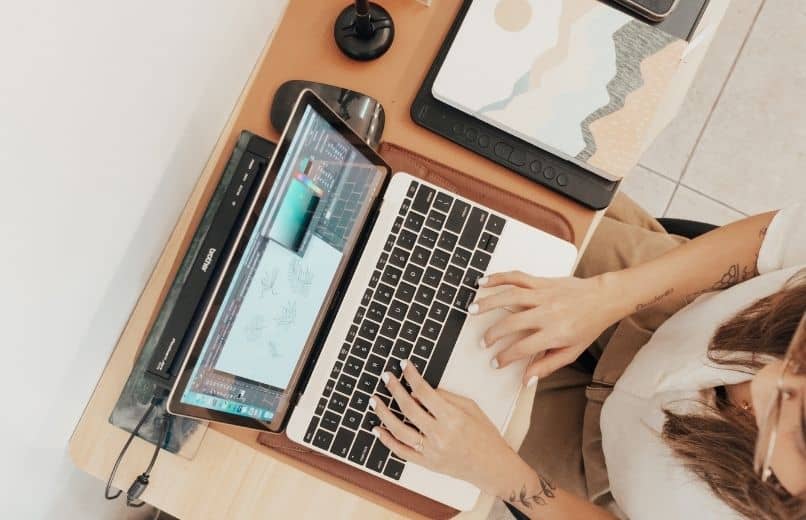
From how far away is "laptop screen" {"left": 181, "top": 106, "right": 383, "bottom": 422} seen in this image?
58 centimetres

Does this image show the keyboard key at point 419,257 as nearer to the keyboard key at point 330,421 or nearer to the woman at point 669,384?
the woman at point 669,384

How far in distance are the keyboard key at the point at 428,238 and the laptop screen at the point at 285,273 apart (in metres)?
0.08

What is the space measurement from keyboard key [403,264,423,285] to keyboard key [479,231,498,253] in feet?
0.27

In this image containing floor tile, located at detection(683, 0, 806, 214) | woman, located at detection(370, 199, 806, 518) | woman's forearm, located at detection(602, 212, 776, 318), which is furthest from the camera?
floor tile, located at detection(683, 0, 806, 214)

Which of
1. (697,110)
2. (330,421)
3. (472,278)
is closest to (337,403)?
(330,421)

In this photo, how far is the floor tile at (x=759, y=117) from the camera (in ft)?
4.87

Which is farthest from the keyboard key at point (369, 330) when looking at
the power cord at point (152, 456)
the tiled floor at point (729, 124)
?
the tiled floor at point (729, 124)

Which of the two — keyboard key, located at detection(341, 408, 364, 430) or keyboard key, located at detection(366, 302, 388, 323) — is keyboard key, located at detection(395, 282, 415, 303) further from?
keyboard key, located at detection(341, 408, 364, 430)

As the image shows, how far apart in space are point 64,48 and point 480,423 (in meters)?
0.56

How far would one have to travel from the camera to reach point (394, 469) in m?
0.71

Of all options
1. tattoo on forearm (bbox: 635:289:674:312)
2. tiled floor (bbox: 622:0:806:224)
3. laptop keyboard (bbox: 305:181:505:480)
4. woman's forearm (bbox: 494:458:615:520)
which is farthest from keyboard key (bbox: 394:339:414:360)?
tiled floor (bbox: 622:0:806:224)

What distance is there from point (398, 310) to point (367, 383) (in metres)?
0.10

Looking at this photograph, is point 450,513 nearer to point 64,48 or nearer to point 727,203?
point 64,48

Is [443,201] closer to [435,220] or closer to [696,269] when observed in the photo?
[435,220]
